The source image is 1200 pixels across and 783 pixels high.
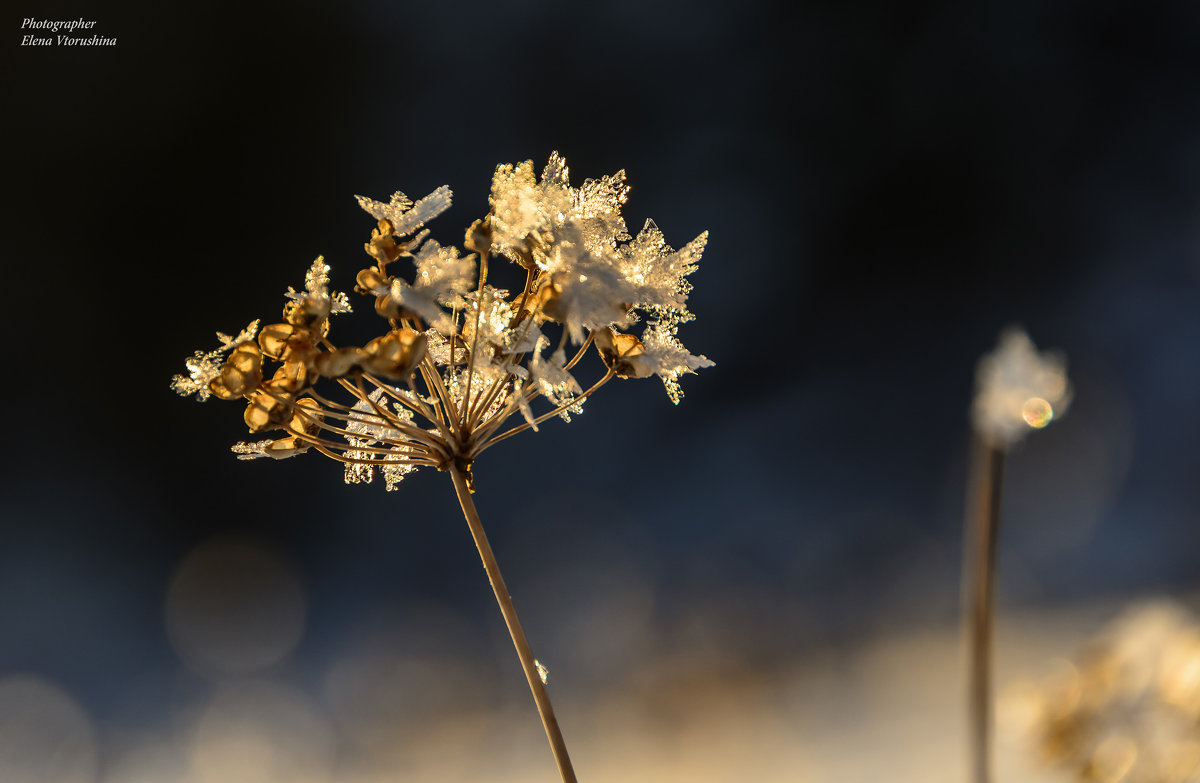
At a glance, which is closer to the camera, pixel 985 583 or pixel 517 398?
pixel 985 583

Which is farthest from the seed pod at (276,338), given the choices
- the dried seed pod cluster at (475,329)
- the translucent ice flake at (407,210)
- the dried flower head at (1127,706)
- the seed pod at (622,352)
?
the dried flower head at (1127,706)

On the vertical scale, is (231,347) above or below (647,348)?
above

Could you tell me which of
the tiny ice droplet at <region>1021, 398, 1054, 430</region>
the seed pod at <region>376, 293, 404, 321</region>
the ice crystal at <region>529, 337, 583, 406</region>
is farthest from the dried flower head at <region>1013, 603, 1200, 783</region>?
the seed pod at <region>376, 293, 404, 321</region>

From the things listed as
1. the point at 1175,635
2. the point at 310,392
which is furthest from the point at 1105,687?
the point at 310,392

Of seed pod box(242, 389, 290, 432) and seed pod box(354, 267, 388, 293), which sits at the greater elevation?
seed pod box(354, 267, 388, 293)

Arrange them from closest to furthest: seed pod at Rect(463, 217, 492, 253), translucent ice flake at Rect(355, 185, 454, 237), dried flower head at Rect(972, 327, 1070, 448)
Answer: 1. dried flower head at Rect(972, 327, 1070, 448)
2. seed pod at Rect(463, 217, 492, 253)
3. translucent ice flake at Rect(355, 185, 454, 237)

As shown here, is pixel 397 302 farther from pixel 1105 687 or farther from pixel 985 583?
pixel 1105 687

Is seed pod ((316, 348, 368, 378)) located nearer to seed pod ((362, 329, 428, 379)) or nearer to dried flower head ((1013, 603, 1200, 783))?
seed pod ((362, 329, 428, 379))
